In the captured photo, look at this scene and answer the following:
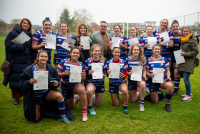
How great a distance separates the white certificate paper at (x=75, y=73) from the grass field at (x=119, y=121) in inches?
37.9

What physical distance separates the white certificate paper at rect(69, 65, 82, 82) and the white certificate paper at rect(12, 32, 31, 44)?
1687 mm

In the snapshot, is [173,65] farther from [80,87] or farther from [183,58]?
[80,87]

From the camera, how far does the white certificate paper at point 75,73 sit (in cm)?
400

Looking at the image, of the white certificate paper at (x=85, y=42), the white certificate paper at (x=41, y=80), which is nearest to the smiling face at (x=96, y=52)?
the white certificate paper at (x=85, y=42)

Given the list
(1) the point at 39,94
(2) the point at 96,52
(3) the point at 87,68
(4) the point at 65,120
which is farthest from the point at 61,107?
(2) the point at 96,52

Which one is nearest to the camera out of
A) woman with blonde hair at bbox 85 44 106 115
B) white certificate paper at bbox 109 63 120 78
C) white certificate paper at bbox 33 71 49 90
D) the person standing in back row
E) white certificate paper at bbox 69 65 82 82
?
white certificate paper at bbox 33 71 49 90

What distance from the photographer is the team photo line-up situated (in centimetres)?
371

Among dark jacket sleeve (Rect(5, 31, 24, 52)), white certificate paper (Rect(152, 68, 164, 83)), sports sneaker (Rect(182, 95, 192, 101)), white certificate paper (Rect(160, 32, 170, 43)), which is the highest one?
white certificate paper (Rect(160, 32, 170, 43))

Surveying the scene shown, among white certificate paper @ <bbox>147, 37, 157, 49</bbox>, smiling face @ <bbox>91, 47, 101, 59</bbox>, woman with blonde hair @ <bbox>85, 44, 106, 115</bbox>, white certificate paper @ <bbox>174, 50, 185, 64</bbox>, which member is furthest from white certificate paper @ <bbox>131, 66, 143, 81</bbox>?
white certificate paper @ <bbox>174, 50, 185, 64</bbox>

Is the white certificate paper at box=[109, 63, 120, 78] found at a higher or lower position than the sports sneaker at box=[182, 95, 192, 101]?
higher

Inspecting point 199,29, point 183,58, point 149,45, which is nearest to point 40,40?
point 149,45

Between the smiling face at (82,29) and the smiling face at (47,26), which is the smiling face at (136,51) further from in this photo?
the smiling face at (47,26)

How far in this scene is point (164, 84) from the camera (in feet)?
15.0

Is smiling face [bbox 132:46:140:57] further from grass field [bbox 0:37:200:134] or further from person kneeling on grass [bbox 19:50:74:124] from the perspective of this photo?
person kneeling on grass [bbox 19:50:74:124]
